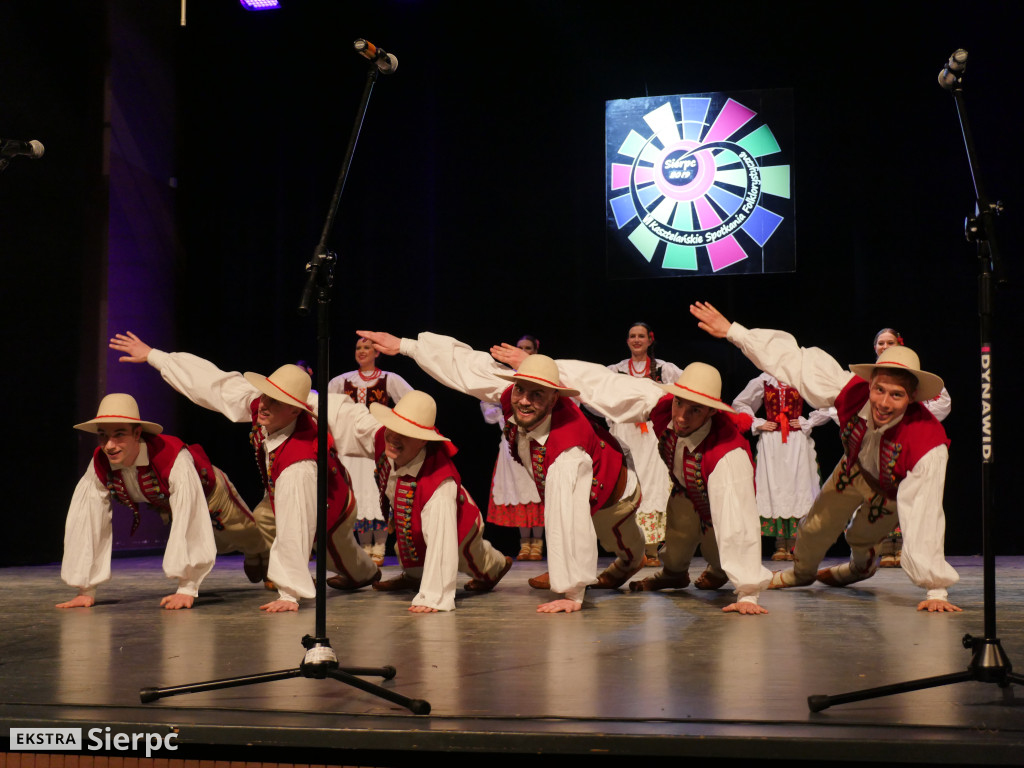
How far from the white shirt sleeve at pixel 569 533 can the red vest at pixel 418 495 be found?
46cm

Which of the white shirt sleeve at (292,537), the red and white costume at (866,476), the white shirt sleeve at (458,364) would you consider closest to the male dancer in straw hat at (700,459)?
the white shirt sleeve at (458,364)

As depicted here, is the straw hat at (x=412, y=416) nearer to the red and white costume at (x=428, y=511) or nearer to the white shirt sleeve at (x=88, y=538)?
the red and white costume at (x=428, y=511)

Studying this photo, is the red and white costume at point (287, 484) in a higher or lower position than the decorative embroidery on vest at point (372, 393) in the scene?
lower

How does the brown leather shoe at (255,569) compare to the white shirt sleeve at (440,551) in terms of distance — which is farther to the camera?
the brown leather shoe at (255,569)

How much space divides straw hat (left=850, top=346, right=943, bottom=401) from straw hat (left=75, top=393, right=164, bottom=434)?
3011 millimetres

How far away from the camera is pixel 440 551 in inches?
164

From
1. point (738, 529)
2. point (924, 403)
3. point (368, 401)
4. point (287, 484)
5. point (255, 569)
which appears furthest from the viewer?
point (368, 401)

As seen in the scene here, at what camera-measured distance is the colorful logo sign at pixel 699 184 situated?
6.93 metres

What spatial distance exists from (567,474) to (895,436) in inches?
52.8

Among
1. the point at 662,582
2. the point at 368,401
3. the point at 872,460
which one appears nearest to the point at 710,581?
the point at 662,582

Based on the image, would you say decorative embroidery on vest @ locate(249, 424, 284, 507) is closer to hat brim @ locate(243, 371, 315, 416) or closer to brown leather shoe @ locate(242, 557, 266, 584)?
hat brim @ locate(243, 371, 315, 416)

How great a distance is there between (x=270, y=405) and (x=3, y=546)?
2.99 meters

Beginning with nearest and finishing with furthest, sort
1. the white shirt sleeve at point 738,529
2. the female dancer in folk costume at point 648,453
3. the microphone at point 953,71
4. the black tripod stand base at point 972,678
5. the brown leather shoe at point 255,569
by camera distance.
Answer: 1. the black tripod stand base at point 972,678
2. the microphone at point 953,71
3. the white shirt sleeve at point 738,529
4. the brown leather shoe at point 255,569
5. the female dancer in folk costume at point 648,453

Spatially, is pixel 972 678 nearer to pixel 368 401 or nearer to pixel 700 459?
pixel 700 459
